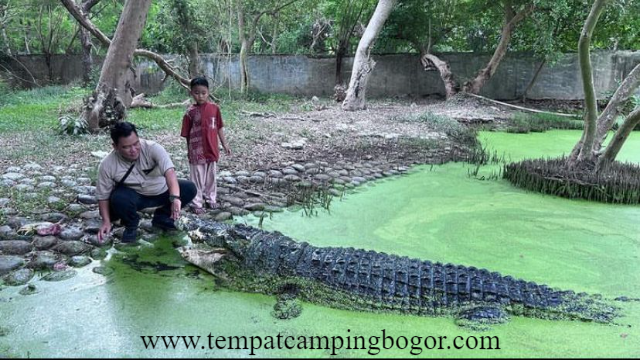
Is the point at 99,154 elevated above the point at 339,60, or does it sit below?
below

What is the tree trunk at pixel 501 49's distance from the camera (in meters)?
11.2

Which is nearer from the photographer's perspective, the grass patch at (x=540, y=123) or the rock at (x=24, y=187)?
the rock at (x=24, y=187)

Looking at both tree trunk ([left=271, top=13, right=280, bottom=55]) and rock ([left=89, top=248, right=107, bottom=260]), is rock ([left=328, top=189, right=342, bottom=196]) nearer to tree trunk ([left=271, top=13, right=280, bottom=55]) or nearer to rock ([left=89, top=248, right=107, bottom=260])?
rock ([left=89, top=248, right=107, bottom=260])

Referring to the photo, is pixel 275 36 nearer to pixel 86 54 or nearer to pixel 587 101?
pixel 86 54

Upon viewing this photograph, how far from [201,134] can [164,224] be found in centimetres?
80

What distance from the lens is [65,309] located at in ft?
8.04

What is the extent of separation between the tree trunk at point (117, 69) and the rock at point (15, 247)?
3.63m

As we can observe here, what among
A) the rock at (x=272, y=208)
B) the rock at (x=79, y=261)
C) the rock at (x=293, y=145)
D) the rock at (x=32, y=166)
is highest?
the rock at (x=293, y=145)

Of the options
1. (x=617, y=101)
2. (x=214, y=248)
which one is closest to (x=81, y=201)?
(x=214, y=248)

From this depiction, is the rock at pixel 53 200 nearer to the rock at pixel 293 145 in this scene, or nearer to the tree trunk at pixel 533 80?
the rock at pixel 293 145

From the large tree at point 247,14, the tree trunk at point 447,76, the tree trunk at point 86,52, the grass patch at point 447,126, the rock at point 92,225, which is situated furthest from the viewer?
the tree trunk at point 86,52

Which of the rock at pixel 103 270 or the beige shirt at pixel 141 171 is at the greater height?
the beige shirt at pixel 141 171

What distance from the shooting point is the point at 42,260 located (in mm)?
2945

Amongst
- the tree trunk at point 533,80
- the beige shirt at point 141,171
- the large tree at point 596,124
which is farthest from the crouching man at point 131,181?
the tree trunk at point 533,80
